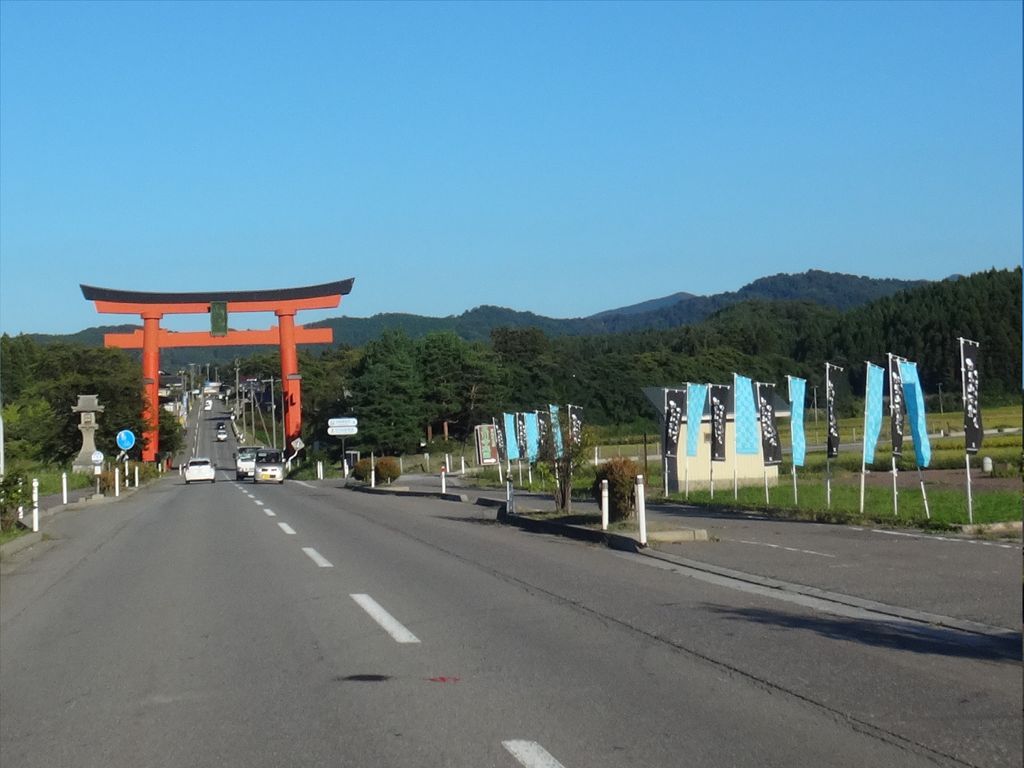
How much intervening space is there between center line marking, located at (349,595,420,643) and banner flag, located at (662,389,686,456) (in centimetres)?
2120

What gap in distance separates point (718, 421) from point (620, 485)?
12.0m

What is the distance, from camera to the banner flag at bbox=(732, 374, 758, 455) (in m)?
27.5

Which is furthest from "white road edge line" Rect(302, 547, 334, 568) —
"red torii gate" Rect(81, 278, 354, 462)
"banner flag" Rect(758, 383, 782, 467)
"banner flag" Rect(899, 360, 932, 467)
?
"red torii gate" Rect(81, 278, 354, 462)

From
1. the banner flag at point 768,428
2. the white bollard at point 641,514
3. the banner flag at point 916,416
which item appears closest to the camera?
the white bollard at point 641,514

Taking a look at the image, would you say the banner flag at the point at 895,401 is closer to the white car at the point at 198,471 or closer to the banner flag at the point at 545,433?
the banner flag at the point at 545,433

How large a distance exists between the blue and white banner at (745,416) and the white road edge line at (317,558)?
46.0 feet

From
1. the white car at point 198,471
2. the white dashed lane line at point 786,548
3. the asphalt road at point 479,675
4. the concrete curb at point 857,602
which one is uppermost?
the white car at point 198,471

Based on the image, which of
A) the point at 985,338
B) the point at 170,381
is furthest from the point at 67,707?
the point at 170,381

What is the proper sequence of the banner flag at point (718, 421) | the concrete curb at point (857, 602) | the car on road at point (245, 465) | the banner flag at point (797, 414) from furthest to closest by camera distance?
the car on road at point (245, 465)
the banner flag at point (718, 421)
the banner flag at point (797, 414)
the concrete curb at point (857, 602)

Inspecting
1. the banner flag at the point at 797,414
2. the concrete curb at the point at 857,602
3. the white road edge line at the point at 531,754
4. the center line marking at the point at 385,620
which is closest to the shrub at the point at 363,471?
the banner flag at the point at 797,414

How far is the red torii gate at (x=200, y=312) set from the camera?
6869cm

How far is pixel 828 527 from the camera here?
62.6ft

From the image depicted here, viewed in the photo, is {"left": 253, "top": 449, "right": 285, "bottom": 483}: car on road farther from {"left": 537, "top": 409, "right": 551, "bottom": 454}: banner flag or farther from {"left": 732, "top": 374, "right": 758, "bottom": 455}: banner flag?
{"left": 537, "top": 409, "right": 551, "bottom": 454}: banner flag

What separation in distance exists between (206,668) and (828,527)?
13.7 meters
